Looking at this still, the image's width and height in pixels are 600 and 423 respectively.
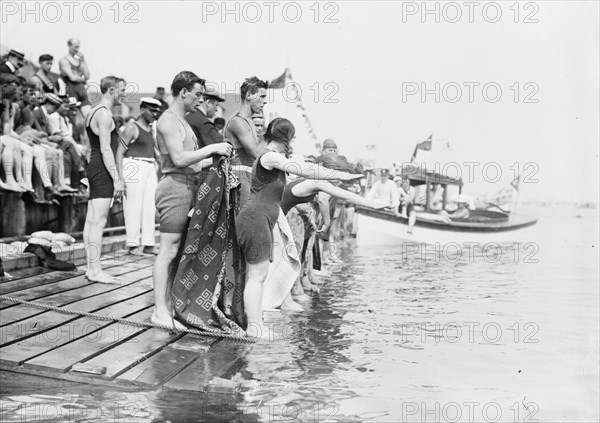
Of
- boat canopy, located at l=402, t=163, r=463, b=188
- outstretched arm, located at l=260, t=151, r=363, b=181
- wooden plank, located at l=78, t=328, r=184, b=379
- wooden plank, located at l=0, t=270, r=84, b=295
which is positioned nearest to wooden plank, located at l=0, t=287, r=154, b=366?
wooden plank, located at l=78, t=328, r=184, b=379

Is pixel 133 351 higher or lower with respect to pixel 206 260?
lower

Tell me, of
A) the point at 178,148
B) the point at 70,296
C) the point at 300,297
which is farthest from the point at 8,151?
the point at 178,148

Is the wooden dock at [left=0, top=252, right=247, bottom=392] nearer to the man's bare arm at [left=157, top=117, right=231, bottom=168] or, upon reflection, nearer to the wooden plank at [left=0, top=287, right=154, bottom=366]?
the wooden plank at [left=0, top=287, right=154, bottom=366]

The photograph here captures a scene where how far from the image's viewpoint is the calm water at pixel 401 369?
15.8 feet

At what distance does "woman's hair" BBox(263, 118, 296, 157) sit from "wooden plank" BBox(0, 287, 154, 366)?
1.98m

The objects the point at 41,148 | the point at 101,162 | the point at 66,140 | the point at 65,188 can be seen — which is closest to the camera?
the point at 101,162

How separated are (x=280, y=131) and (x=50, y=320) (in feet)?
7.66

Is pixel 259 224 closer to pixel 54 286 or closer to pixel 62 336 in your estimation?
pixel 62 336

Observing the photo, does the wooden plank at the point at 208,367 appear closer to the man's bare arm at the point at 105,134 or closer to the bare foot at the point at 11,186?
the man's bare arm at the point at 105,134

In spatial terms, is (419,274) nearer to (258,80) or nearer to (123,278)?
(123,278)

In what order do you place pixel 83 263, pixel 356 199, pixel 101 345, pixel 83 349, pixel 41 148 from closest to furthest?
pixel 83 349 → pixel 101 345 → pixel 356 199 → pixel 83 263 → pixel 41 148

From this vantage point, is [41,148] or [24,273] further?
[41,148]

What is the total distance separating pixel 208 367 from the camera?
5648 mm

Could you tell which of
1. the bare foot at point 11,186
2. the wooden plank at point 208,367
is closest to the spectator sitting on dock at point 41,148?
the bare foot at point 11,186
